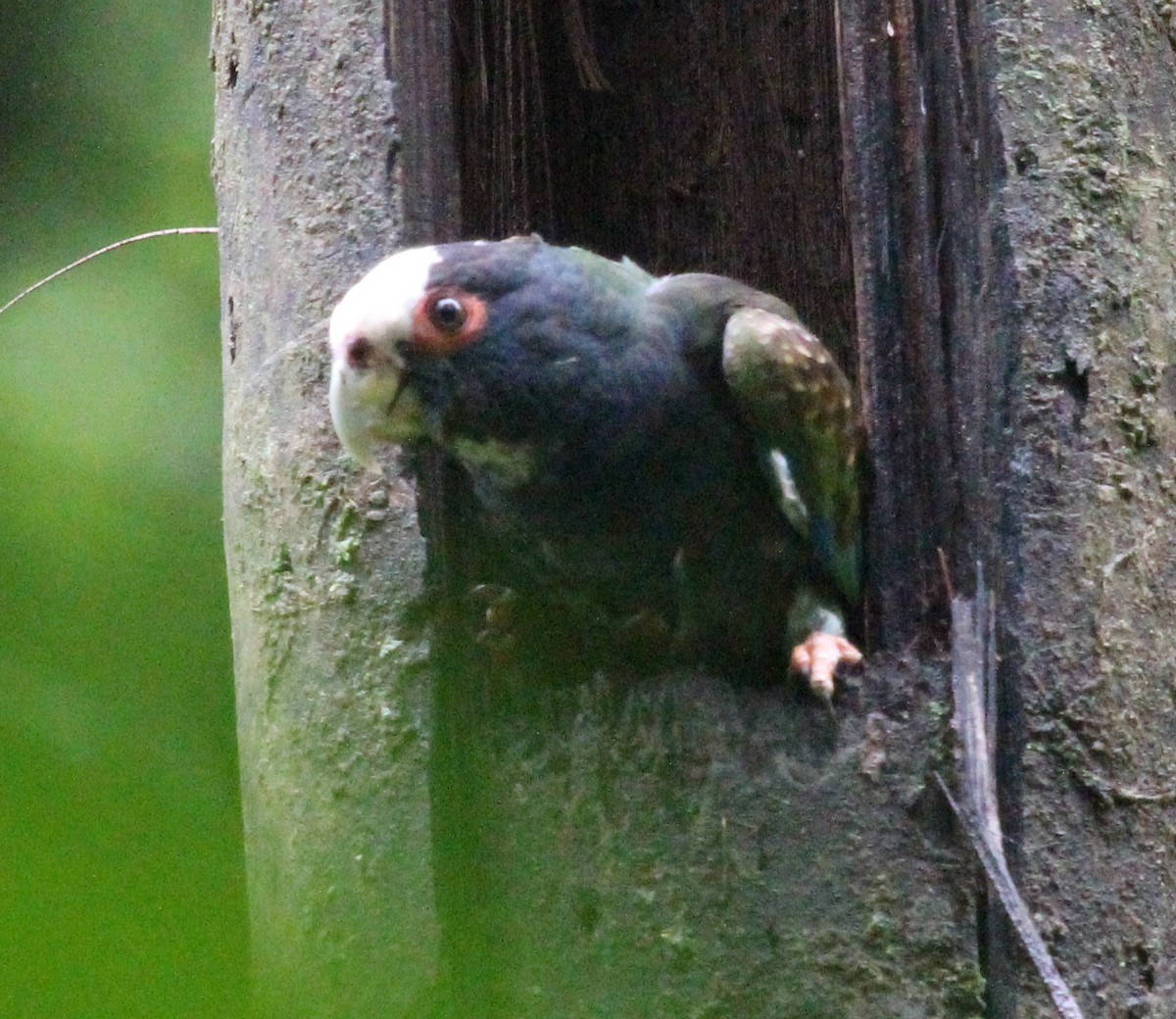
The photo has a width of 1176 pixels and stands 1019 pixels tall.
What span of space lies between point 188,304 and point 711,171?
1.41m

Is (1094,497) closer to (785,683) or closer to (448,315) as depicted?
(785,683)

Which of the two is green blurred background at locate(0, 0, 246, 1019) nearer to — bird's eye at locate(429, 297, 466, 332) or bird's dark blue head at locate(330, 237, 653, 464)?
bird's dark blue head at locate(330, 237, 653, 464)

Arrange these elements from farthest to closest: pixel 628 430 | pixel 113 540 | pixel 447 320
→ pixel 628 430 → pixel 447 320 → pixel 113 540

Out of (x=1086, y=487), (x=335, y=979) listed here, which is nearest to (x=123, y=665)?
(x=335, y=979)

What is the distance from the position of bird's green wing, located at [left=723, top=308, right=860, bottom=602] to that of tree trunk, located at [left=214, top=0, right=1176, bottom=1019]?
0.77 ft

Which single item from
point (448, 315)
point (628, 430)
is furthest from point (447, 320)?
point (628, 430)

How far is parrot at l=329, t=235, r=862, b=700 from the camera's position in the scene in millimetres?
2252

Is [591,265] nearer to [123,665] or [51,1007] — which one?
[123,665]

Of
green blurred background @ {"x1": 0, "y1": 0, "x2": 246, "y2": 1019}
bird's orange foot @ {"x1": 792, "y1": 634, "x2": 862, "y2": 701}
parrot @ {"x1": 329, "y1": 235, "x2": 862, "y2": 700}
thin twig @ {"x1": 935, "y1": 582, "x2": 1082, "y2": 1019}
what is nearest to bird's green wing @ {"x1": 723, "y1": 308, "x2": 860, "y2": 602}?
parrot @ {"x1": 329, "y1": 235, "x2": 862, "y2": 700}

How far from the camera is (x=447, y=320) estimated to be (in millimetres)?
2264

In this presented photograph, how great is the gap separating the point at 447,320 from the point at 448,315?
13 mm

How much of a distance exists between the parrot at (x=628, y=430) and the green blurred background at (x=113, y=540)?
1.49ft

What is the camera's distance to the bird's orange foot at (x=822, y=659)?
223 cm

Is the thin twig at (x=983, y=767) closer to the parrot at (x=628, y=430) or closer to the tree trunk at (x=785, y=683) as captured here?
the tree trunk at (x=785, y=683)
